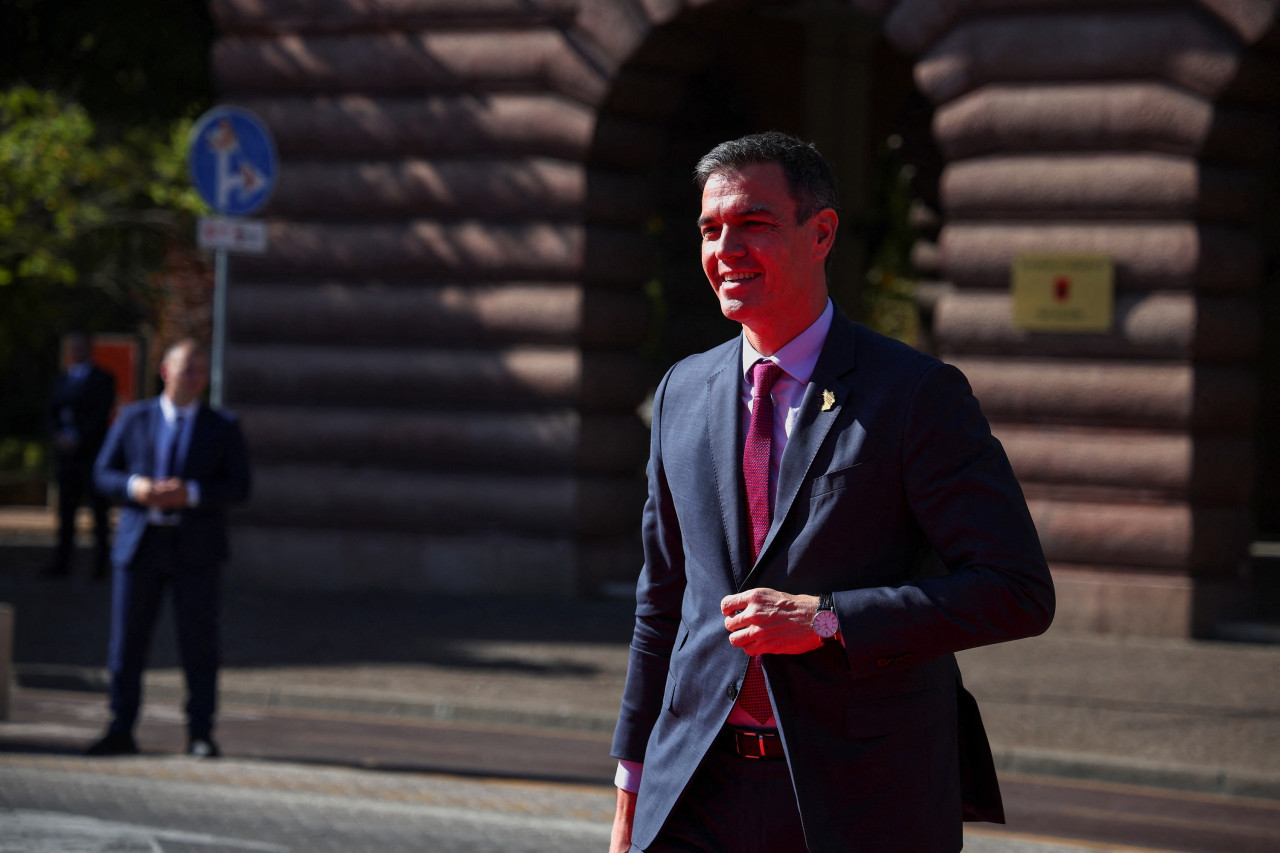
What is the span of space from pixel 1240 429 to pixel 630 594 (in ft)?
14.5

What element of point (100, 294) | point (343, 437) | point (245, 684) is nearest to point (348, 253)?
point (343, 437)

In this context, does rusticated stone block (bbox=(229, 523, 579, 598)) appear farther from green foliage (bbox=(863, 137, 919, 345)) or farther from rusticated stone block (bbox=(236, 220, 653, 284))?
green foliage (bbox=(863, 137, 919, 345))

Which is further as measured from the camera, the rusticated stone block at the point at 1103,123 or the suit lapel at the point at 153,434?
the rusticated stone block at the point at 1103,123

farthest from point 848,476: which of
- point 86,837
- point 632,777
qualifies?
point 86,837

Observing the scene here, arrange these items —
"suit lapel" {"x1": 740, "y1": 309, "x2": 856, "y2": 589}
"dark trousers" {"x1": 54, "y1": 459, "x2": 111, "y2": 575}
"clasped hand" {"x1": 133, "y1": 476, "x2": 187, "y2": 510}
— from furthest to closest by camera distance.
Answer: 1. "dark trousers" {"x1": 54, "y1": 459, "x2": 111, "y2": 575}
2. "clasped hand" {"x1": 133, "y1": 476, "x2": 187, "y2": 510}
3. "suit lapel" {"x1": 740, "y1": 309, "x2": 856, "y2": 589}

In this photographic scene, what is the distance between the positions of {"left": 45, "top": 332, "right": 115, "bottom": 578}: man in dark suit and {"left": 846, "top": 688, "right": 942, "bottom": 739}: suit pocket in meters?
13.3

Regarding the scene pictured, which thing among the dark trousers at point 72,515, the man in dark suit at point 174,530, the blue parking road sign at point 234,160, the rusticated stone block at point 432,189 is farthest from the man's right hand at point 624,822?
the dark trousers at point 72,515

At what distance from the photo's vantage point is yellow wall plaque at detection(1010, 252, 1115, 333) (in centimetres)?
1207

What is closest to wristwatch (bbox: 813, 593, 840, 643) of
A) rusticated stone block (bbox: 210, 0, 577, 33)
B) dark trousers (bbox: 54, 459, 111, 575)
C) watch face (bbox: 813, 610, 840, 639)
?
watch face (bbox: 813, 610, 840, 639)

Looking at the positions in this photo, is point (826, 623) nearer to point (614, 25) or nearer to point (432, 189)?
point (614, 25)

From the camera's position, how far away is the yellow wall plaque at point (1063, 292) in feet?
39.6

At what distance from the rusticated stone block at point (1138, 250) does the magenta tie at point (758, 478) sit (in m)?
9.37

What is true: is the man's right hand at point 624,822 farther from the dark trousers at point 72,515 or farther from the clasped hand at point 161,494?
the dark trousers at point 72,515

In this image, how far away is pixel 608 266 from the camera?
13.9 m
